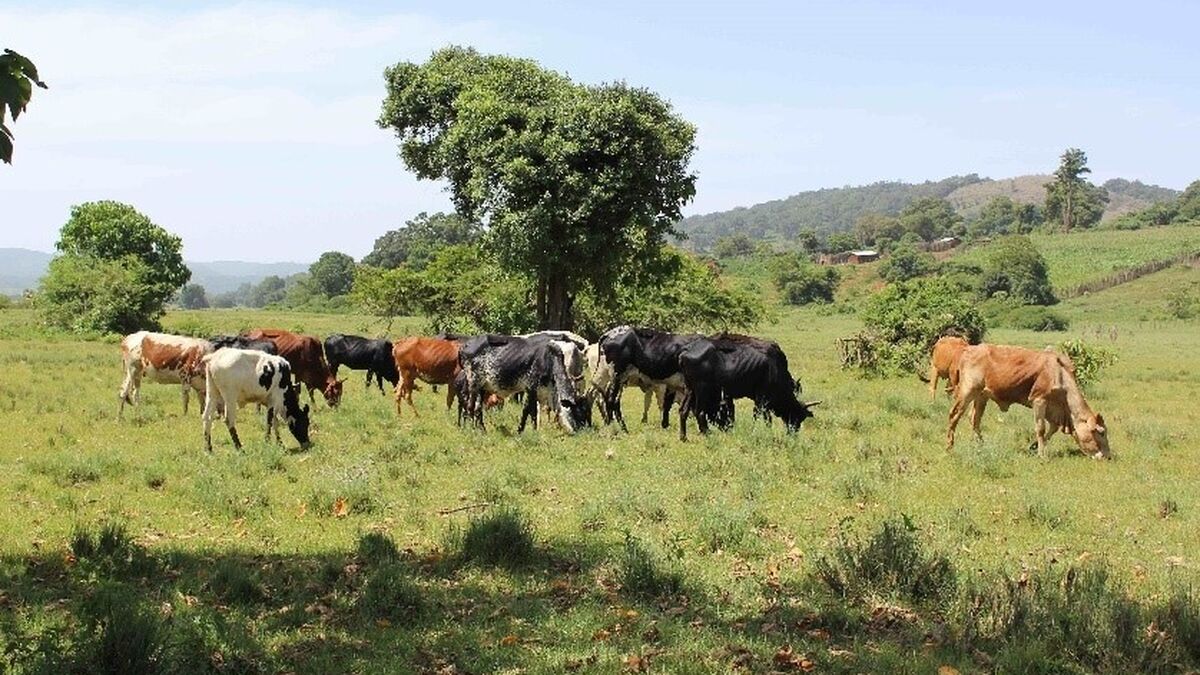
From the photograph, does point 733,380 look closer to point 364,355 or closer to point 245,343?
point 245,343

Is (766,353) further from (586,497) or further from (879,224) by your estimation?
(879,224)

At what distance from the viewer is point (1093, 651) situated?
6957 mm

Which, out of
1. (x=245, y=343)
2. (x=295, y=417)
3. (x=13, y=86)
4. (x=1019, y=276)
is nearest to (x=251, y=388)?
(x=295, y=417)

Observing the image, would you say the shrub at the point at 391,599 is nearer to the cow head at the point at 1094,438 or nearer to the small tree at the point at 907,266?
the cow head at the point at 1094,438

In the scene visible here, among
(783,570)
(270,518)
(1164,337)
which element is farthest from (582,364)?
(1164,337)

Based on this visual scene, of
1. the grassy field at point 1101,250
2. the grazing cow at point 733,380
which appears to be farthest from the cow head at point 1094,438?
the grassy field at point 1101,250

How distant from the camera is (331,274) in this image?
126 m

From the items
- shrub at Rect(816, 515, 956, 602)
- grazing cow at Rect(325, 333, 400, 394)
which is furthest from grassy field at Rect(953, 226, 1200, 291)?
shrub at Rect(816, 515, 956, 602)

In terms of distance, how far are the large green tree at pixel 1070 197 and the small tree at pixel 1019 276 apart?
2118 inches

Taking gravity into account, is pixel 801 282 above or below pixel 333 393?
above

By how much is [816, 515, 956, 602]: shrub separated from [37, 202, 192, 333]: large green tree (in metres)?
46.2

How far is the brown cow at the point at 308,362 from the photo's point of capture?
21297 mm

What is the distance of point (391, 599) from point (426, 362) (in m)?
13.5

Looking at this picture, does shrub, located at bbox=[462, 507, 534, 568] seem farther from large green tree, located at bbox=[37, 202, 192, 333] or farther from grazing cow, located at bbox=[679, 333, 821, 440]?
large green tree, located at bbox=[37, 202, 192, 333]
